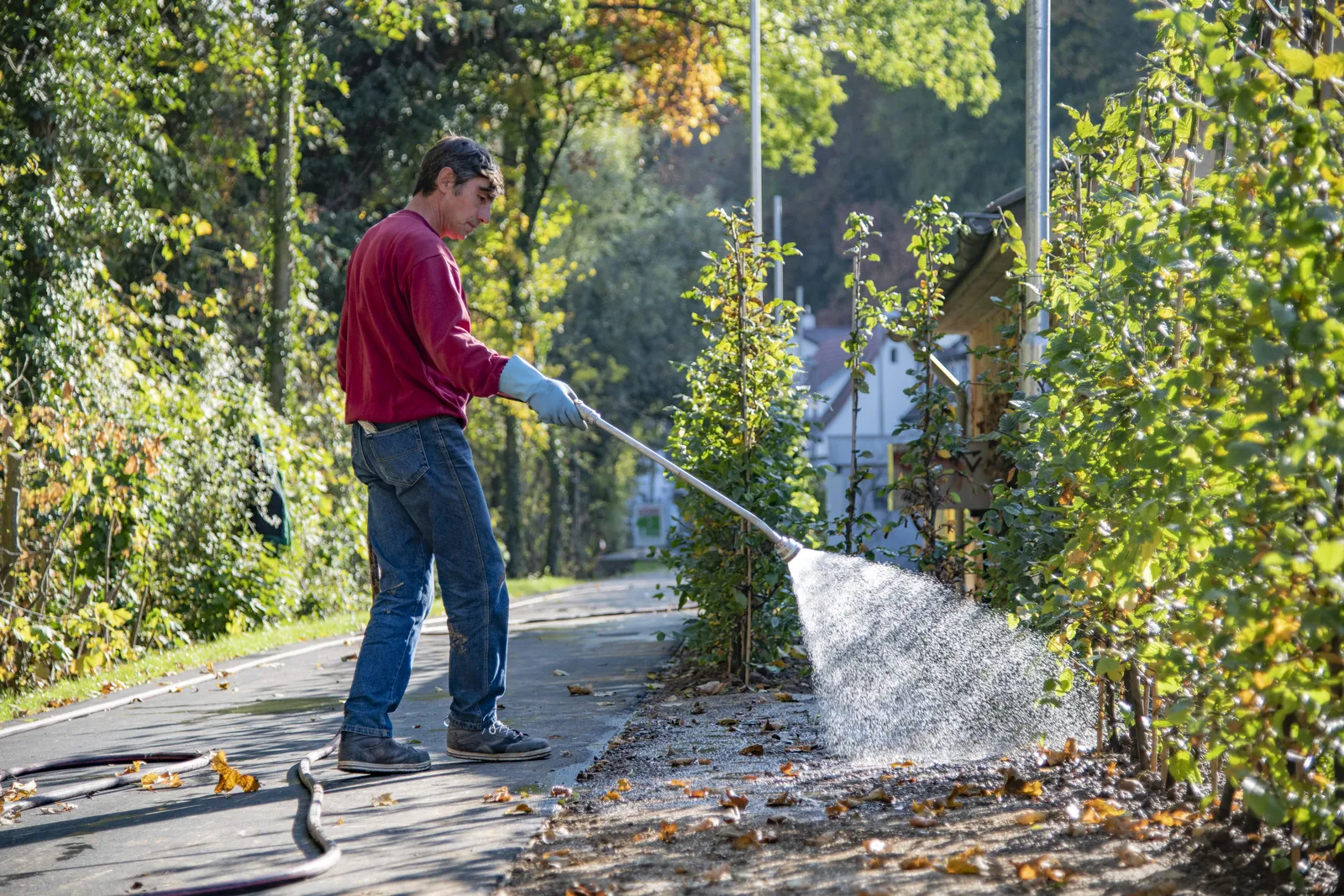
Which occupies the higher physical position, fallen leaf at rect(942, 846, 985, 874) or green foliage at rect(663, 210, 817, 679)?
green foliage at rect(663, 210, 817, 679)

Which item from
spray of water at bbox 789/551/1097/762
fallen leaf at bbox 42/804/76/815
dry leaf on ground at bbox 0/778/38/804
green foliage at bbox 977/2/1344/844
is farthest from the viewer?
spray of water at bbox 789/551/1097/762

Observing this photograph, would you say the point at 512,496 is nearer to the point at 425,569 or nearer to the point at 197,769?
the point at 197,769

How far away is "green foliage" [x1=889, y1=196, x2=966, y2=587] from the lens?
20.6 feet

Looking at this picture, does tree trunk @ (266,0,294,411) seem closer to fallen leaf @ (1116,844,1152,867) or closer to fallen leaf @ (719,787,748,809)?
fallen leaf @ (719,787,748,809)

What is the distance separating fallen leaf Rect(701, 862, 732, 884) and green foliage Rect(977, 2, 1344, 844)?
1.10 m

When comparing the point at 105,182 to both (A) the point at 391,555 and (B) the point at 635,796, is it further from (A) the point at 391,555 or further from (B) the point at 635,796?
(B) the point at 635,796

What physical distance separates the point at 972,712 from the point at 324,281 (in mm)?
15542

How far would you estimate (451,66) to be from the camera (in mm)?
20984

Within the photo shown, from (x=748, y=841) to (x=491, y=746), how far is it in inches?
57.5

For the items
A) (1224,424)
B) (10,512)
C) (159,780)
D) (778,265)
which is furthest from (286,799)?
(778,265)

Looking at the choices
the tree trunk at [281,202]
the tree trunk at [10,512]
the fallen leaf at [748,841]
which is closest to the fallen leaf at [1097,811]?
the fallen leaf at [748,841]

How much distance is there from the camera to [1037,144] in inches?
285

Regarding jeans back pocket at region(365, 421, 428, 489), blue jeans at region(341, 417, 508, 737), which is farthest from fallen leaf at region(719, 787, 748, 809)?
jeans back pocket at region(365, 421, 428, 489)

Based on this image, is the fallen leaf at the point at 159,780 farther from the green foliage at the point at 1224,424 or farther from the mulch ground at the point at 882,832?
the green foliage at the point at 1224,424
